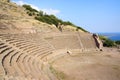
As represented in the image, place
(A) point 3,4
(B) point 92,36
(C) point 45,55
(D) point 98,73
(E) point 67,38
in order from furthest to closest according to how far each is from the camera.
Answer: (B) point 92,36 < (A) point 3,4 < (E) point 67,38 < (C) point 45,55 < (D) point 98,73

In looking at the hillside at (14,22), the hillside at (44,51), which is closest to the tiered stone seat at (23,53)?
the hillside at (44,51)

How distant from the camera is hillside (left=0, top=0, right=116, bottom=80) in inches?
483

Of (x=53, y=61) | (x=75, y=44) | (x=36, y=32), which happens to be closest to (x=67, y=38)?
(x=75, y=44)

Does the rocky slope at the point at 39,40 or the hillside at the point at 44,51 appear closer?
the hillside at the point at 44,51

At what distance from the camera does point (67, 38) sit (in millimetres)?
27359

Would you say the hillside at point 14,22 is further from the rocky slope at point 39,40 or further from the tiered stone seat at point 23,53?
the tiered stone seat at point 23,53

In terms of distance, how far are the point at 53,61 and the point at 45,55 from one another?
1.16 m

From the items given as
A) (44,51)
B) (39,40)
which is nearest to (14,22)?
(39,40)

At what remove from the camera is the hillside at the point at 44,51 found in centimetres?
1227

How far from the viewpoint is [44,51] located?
19.5 meters

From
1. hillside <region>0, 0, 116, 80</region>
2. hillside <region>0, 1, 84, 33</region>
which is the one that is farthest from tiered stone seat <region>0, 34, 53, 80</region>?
hillside <region>0, 1, 84, 33</region>

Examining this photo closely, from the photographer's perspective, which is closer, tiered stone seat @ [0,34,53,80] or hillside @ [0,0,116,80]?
tiered stone seat @ [0,34,53,80]

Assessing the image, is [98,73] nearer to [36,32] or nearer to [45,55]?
[45,55]

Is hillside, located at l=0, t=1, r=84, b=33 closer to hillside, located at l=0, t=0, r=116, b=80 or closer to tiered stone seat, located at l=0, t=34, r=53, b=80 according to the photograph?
hillside, located at l=0, t=0, r=116, b=80
